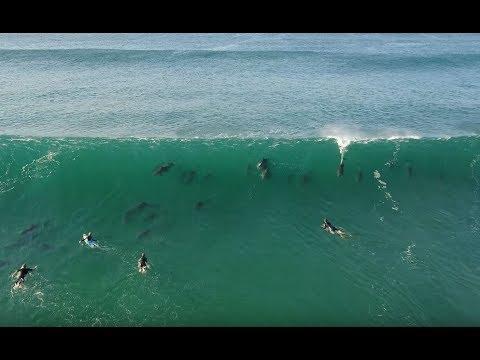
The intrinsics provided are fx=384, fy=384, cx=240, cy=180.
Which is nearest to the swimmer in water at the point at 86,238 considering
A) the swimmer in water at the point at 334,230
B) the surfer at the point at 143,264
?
the surfer at the point at 143,264

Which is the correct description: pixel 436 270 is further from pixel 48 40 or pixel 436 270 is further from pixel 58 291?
pixel 48 40

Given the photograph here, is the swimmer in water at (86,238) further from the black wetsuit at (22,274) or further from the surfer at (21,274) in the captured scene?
the black wetsuit at (22,274)

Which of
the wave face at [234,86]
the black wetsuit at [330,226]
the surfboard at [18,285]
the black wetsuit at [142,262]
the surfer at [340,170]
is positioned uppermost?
the wave face at [234,86]

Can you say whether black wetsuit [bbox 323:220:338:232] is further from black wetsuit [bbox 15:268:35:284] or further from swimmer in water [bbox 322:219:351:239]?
black wetsuit [bbox 15:268:35:284]

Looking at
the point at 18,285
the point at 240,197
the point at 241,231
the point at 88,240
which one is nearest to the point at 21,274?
the point at 18,285

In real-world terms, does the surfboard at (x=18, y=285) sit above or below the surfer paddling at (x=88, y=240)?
below
